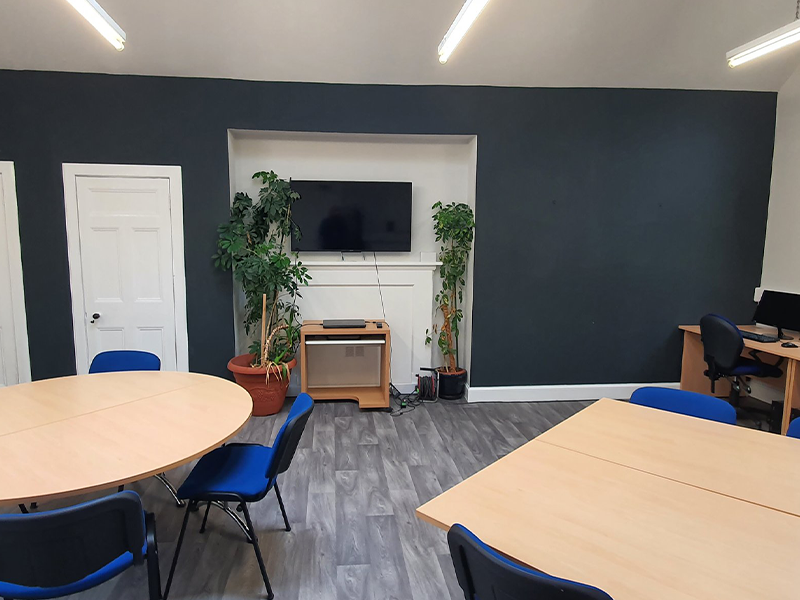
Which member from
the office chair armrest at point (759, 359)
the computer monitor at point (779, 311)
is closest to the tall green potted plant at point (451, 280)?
the office chair armrest at point (759, 359)

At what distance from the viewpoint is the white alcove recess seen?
4.34 m

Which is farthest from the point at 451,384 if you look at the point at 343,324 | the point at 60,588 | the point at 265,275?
the point at 60,588

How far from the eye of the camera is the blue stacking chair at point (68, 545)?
3.98 feet

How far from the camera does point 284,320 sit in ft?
13.7

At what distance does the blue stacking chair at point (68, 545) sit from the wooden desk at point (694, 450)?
152cm

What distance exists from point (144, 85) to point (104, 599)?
3.86 meters

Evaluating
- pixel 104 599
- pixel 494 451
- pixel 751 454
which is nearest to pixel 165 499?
pixel 104 599

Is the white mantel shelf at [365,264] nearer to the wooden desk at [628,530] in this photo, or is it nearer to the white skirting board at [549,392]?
the white skirting board at [549,392]

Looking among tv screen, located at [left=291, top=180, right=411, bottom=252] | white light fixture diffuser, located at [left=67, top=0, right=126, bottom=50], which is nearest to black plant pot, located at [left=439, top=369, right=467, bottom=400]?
tv screen, located at [left=291, top=180, right=411, bottom=252]

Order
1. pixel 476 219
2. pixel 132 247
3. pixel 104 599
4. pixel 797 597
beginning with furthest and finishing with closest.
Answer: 1. pixel 476 219
2. pixel 132 247
3. pixel 104 599
4. pixel 797 597

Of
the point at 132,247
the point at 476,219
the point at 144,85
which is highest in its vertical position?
the point at 144,85

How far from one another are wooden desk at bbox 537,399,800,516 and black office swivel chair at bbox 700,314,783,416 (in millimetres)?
2172

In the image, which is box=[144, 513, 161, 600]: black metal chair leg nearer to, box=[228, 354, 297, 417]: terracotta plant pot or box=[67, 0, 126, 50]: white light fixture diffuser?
box=[228, 354, 297, 417]: terracotta plant pot

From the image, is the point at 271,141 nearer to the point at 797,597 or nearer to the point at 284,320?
the point at 284,320
